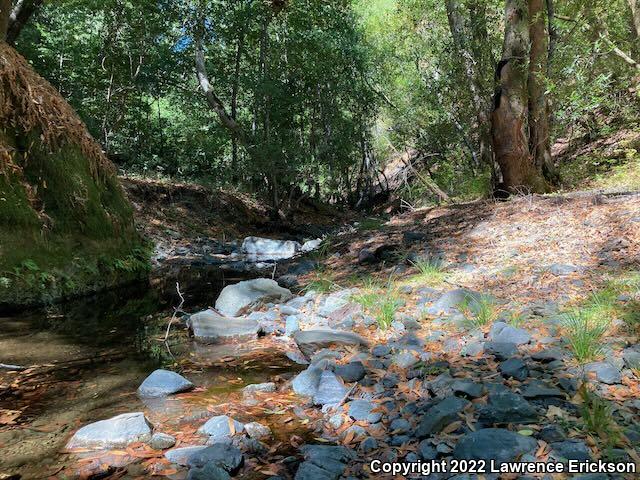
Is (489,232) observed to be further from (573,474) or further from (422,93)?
(422,93)

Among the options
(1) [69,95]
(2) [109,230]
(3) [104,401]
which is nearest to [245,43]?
(1) [69,95]

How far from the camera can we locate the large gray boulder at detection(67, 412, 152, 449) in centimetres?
221

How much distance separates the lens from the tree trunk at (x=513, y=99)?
690 cm

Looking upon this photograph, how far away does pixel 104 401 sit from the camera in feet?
8.97

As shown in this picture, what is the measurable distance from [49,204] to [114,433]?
4362mm

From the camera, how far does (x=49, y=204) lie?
568cm

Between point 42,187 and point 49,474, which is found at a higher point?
point 42,187

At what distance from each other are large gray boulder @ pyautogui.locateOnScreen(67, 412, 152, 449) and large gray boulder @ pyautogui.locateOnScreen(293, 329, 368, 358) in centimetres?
134

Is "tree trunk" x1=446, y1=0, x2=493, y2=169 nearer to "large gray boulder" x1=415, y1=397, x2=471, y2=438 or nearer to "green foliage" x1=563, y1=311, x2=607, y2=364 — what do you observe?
"green foliage" x1=563, y1=311, x2=607, y2=364

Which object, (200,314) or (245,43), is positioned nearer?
(200,314)

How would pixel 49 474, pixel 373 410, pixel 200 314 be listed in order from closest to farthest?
1. pixel 49 474
2. pixel 373 410
3. pixel 200 314

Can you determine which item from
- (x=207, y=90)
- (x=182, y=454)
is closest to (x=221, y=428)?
(x=182, y=454)

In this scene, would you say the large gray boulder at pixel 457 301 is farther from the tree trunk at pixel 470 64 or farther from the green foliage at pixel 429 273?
the tree trunk at pixel 470 64

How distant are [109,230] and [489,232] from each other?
17.2 ft
